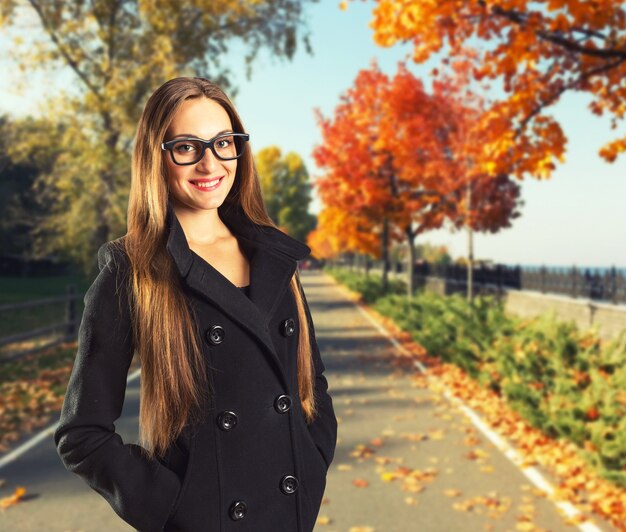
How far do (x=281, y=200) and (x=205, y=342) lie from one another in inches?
3574

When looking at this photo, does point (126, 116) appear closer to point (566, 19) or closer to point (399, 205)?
point (566, 19)

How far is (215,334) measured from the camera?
5.90 feet

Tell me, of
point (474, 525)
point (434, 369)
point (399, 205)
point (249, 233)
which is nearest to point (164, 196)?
point (249, 233)

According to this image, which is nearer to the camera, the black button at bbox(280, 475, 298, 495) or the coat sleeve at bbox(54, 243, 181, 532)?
the coat sleeve at bbox(54, 243, 181, 532)

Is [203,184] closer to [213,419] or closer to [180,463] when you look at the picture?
[213,419]

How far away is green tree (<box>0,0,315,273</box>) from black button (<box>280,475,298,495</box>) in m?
16.1

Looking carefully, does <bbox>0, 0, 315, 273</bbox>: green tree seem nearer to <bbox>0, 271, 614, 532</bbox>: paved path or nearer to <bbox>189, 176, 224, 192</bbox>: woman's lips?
<bbox>0, 271, 614, 532</bbox>: paved path

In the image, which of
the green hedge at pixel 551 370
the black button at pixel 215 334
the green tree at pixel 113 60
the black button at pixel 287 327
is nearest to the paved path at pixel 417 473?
the green hedge at pixel 551 370

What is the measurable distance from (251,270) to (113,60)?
1774 cm

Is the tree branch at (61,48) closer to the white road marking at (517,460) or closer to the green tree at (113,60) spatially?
the green tree at (113,60)

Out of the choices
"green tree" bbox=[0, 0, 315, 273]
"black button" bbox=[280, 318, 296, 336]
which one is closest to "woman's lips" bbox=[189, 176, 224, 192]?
"black button" bbox=[280, 318, 296, 336]

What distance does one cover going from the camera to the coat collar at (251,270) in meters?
1.78

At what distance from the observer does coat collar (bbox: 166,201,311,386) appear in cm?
178

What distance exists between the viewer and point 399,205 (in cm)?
2850
